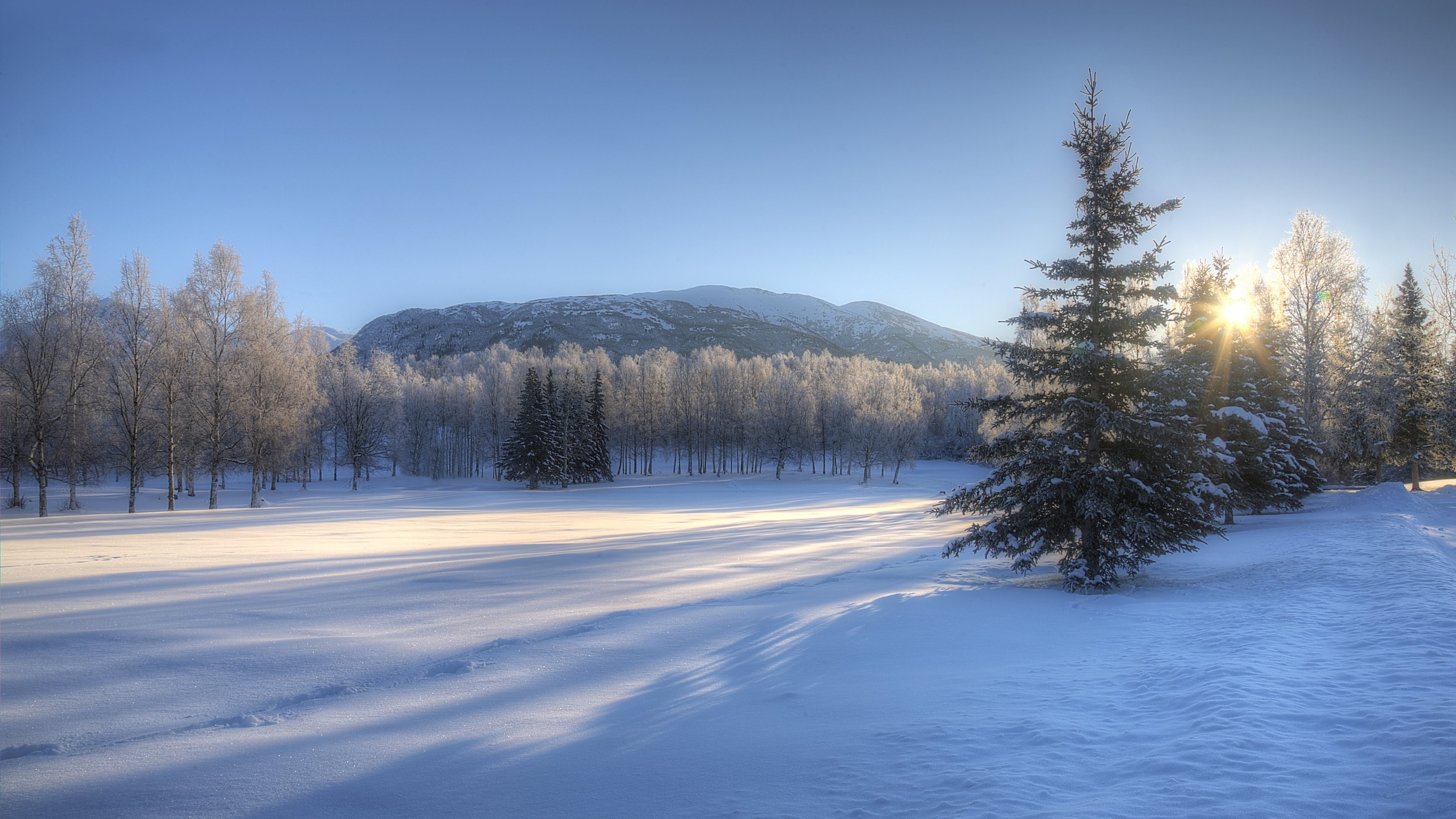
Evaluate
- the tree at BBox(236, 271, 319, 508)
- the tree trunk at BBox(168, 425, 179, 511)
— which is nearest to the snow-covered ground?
the tree trunk at BBox(168, 425, 179, 511)

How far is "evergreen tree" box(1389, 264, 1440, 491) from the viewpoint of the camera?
1003 inches

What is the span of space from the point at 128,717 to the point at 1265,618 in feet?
43.2

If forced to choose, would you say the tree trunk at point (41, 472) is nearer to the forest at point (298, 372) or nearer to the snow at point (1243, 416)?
the forest at point (298, 372)

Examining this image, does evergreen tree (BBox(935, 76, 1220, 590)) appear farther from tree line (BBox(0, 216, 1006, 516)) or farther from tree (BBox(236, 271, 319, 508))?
tree (BBox(236, 271, 319, 508))

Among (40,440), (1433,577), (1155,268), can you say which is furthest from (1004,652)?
(40,440)

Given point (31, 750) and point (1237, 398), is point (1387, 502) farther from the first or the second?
point (31, 750)

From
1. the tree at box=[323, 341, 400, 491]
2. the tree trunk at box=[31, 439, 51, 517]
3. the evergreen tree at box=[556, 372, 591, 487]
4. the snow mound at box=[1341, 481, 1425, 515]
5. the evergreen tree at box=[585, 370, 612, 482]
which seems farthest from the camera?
the evergreen tree at box=[585, 370, 612, 482]

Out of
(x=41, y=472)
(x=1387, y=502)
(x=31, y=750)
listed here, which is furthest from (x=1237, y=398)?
(x=41, y=472)

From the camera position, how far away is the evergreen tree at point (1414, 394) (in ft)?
83.6

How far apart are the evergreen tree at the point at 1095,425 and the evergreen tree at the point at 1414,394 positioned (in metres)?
23.2

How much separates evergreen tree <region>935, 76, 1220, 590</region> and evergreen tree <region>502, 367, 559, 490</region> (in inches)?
1745

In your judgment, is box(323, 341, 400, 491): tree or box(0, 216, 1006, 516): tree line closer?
box(0, 216, 1006, 516): tree line

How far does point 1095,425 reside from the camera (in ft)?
38.6

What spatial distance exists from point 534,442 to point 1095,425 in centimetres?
4704
